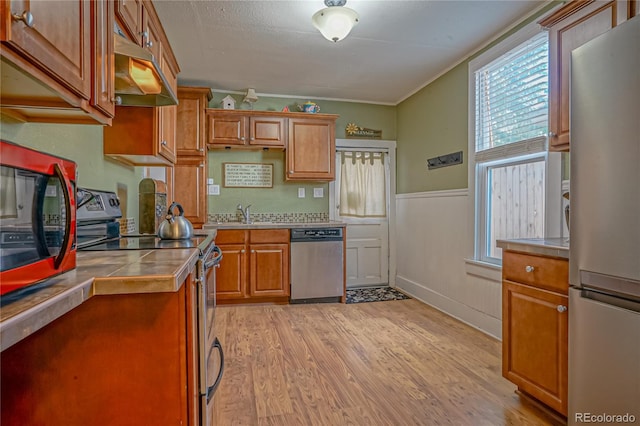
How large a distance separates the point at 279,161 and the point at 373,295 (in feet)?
6.57

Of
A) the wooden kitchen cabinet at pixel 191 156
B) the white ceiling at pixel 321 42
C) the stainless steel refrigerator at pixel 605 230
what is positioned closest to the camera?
the stainless steel refrigerator at pixel 605 230

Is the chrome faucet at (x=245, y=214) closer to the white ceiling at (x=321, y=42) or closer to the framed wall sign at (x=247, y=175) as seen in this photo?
the framed wall sign at (x=247, y=175)

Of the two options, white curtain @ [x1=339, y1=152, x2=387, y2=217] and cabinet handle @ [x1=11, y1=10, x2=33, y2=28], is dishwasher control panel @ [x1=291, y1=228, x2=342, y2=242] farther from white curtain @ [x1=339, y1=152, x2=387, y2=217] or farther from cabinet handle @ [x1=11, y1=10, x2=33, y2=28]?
cabinet handle @ [x1=11, y1=10, x2=33, y2=28]

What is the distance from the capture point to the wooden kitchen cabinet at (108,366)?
1.04 meters

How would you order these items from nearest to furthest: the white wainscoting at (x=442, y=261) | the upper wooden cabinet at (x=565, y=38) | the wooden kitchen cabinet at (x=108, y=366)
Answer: the wooden kitchen cabinet at (x=108, y=366)
the upper wooden cabinet at (x=565, y=38)
the white wainscoting at (x=442, y=261)

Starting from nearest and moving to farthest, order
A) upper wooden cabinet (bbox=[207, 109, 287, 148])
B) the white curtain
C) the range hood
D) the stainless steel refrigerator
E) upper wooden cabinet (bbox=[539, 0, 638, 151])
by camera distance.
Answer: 1. the stainless steel refrigerator
2. the range hood
3. upper wooden cabinet (bbox=[539, 0, 638, 151])
4. upper wooden cabinet (bbox=[207, 109, 287, 148])
5. the white curtain

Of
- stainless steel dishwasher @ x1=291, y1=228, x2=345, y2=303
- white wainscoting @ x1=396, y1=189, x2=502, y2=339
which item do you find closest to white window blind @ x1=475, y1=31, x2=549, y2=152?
white wainscoting @ x1=396, y1=189, x2=502, y2=339

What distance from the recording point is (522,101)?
8.89 feet

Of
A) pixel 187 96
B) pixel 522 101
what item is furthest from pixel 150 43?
pixel 522 101

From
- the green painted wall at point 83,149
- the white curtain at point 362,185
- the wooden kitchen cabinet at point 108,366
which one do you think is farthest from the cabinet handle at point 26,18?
the white curtain at point 362,185

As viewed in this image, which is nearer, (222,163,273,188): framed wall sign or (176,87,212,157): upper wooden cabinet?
(176,87,212,157): upper wooden cabinet

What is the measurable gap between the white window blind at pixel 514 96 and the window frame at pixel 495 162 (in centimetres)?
5

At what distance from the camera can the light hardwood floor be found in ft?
6.10

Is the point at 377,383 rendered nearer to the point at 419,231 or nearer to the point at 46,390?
the point at 46,390
